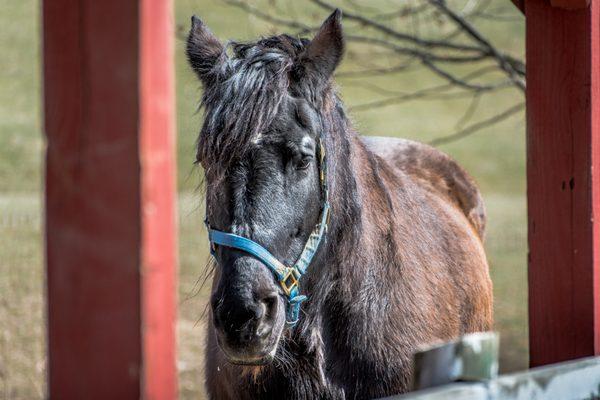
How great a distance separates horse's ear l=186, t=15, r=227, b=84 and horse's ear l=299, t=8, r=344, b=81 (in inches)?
12.3

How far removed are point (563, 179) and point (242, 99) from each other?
3.53ft

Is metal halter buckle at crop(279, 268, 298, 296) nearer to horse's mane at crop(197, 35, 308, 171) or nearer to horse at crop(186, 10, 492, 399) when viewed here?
horse at crop(186, 10, 492, 399)

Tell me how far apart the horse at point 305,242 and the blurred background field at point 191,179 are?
1.00 feet

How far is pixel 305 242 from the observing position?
2.82 metres

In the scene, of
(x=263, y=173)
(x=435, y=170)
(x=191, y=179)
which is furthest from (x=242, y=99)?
(x=191, y=179)

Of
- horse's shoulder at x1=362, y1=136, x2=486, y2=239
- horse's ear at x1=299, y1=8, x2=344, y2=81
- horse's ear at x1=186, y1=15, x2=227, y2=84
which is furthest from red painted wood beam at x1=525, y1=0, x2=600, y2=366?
horse's shoulder at x1=362, y1=136, x2=486, y2=239

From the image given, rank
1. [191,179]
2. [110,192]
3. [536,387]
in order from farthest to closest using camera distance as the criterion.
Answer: [191,179]
[536,387]
[110,192]

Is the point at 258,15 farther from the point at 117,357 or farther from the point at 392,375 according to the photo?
the point at 117,357

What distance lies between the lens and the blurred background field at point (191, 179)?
846 cm

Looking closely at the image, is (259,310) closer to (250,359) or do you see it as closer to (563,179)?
(250,359)

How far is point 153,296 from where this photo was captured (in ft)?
3.86

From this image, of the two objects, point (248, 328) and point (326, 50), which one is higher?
point (326, 50)

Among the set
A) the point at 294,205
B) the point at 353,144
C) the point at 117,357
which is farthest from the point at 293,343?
the point at 117,357

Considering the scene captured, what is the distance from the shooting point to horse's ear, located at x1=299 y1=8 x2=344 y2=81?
297cm
